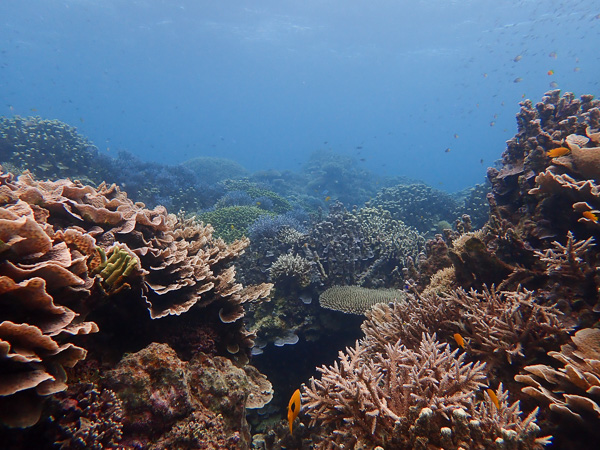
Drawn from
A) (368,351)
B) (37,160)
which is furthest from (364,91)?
(368,351)

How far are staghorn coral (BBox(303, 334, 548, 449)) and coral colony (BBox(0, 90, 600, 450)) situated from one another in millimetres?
13

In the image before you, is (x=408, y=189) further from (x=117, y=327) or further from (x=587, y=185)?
(x=117, y=327)

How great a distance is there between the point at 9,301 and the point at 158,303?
136cm

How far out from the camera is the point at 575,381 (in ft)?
6.55

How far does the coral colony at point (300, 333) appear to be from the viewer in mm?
1793

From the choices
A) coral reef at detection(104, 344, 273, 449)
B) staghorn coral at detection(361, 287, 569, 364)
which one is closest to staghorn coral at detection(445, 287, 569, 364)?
staghorn coral at detection(361, 287, 569, 364)

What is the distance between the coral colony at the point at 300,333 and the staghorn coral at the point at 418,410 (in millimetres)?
13

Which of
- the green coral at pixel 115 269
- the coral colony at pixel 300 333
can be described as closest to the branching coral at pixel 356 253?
the coral colony at pixel 300 333

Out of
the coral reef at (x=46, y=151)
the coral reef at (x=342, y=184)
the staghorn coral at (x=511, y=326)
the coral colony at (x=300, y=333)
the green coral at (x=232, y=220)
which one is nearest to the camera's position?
the coral colony at (x=300, y=333)

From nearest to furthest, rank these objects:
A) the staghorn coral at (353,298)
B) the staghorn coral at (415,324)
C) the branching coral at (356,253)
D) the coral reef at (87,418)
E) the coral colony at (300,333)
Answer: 1. the coral reef at (87,418)
2. the coral colony at (300,333)
3. the staghorn coral at (415,324)
4. the staghorn coral at (353,298)
5. the branching coral at (356,253)

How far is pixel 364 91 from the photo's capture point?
10612cm

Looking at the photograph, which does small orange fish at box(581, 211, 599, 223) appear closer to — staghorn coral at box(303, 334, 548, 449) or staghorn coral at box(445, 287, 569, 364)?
staghorn coral at box(445, 287, 569, 364)

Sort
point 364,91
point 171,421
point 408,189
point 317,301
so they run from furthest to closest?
point 364,91, point 408,189, point 317,301, point 171,421

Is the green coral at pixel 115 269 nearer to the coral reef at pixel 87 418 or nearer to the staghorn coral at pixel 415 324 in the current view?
the coral reef at pixel 87 418
